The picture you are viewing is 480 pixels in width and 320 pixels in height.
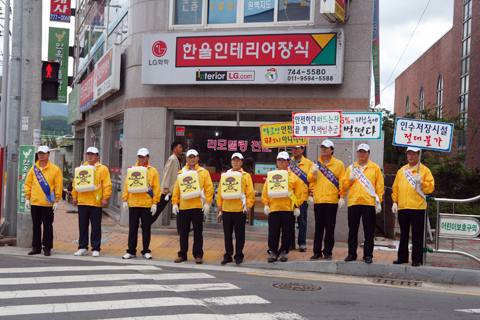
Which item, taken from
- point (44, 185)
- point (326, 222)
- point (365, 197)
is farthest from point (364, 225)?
point (44, 185)

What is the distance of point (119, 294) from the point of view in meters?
5.81

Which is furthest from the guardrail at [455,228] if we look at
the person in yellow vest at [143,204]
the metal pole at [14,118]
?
the metal pole at [14,118]

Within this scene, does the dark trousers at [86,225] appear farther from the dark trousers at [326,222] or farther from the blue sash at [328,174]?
the blue sash at [328,174]

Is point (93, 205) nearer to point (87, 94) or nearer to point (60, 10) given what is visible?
point (87, 94)

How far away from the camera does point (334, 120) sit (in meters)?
8.30

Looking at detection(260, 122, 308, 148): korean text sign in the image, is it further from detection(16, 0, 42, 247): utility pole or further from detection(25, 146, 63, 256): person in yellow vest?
detection(16, 0, 42, 247): utility pole

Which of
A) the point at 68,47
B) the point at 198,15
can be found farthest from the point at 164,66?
the point at 68,47

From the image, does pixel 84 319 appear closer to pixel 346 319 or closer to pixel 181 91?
pixel 346 319

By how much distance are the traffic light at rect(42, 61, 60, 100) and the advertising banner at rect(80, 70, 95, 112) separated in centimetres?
578

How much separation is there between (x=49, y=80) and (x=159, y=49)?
281 centimetres

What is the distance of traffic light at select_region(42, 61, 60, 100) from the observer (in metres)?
10.1

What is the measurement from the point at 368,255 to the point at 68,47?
2157 cm

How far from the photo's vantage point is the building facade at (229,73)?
10.8 m

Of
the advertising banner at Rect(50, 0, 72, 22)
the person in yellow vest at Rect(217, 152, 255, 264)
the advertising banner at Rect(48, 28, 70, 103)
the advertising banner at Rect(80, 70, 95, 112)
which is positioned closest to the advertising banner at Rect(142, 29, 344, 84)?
the person in yellow vest at Rect(217, 152, 255, 264)
